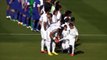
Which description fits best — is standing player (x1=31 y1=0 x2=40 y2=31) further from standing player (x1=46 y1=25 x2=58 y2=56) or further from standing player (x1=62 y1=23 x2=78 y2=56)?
standing player (x1=62 y1=23 x2=78 y2=56)

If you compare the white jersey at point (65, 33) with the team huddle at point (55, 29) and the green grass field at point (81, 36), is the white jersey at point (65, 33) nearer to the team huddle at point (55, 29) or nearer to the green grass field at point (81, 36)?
the team huddle at point (55, 29)

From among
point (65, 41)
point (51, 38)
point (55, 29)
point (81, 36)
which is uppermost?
point (55, 29)

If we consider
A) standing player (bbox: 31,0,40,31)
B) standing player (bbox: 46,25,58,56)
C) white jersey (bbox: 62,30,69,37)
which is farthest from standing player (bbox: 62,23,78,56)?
standing player (bbox: 31,0,40,31)

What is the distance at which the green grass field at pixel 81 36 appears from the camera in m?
15.3

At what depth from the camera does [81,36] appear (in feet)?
61.4

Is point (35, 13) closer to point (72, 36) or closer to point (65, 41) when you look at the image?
point (65, 41)

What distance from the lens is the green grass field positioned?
603 inches

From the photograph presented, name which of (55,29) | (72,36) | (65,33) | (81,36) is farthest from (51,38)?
(81,36)

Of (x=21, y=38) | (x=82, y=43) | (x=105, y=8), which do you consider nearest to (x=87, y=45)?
(x=82, y=43)

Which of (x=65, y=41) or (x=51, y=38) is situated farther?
(x=65, y=41)

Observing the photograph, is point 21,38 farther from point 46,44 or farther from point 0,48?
point 46,44

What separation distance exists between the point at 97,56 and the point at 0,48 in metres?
3.97

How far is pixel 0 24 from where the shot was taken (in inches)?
817

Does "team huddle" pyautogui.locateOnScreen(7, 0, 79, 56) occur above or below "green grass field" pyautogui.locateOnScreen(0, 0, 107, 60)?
above
